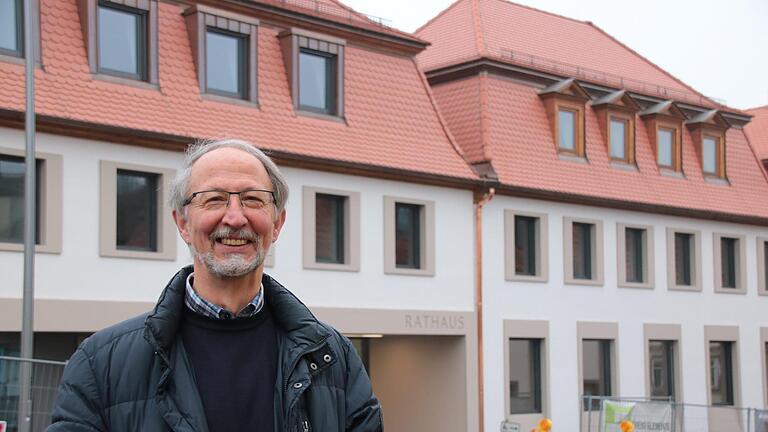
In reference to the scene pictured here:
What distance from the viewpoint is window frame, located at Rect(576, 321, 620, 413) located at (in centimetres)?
3195

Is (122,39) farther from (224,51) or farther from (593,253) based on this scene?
(593,253)

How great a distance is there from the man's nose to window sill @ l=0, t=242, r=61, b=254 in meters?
18.1

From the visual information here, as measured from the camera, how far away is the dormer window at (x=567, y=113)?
3231 cm

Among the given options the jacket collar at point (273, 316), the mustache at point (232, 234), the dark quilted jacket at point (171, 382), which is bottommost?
the dark quilted jacket at point (171, 382)

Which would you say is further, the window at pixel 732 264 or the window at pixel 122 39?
the window at pixel 732 264

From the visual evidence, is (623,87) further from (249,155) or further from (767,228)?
(249,155)

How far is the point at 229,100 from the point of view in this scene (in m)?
25.2

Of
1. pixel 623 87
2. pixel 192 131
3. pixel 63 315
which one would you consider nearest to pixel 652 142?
pixel 623 87

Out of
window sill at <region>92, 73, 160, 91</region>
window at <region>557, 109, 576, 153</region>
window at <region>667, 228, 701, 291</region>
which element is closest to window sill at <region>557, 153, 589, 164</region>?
window at <region>557, 109, 576, 153</region>

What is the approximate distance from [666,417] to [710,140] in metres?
11.6

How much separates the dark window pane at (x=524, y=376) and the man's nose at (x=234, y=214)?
87.1 feet

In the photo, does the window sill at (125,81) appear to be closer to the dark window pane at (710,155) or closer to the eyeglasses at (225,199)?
the dark window pane at (710,155)

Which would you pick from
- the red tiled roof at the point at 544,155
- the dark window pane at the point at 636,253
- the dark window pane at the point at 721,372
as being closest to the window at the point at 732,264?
the red tiled roof at the point at 544,155

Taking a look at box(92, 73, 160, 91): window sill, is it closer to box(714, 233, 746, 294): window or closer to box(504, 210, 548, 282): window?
box(504, 210, 548, 282): window
